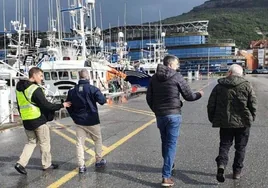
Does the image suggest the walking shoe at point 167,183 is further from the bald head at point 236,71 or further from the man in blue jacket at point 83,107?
the bald head at point 236,71

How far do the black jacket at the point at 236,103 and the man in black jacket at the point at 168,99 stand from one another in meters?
0.47

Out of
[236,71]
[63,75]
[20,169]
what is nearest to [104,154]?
[20,169]

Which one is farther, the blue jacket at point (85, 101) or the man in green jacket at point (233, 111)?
the blue jacket at point (85, 101)

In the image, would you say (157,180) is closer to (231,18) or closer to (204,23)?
(204,23)

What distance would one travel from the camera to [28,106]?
714 centimetres

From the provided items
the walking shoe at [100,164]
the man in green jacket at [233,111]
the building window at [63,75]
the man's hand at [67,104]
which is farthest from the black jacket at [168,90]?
the building window at [63,75]

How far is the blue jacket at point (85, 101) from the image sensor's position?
23.5 ft

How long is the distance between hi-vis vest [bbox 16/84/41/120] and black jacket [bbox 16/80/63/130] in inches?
2.1

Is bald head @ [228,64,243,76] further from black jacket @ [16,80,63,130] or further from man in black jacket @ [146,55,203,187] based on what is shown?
black jacket @ [16,80,63,130]

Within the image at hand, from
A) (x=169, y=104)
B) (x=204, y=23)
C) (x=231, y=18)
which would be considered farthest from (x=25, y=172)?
(x=231, y=18)

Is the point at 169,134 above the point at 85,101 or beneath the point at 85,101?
beneath

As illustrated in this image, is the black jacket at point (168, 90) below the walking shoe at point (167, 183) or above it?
above

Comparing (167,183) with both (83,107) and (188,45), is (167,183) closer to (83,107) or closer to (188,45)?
(83,107)

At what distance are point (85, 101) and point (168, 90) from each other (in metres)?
1.66
